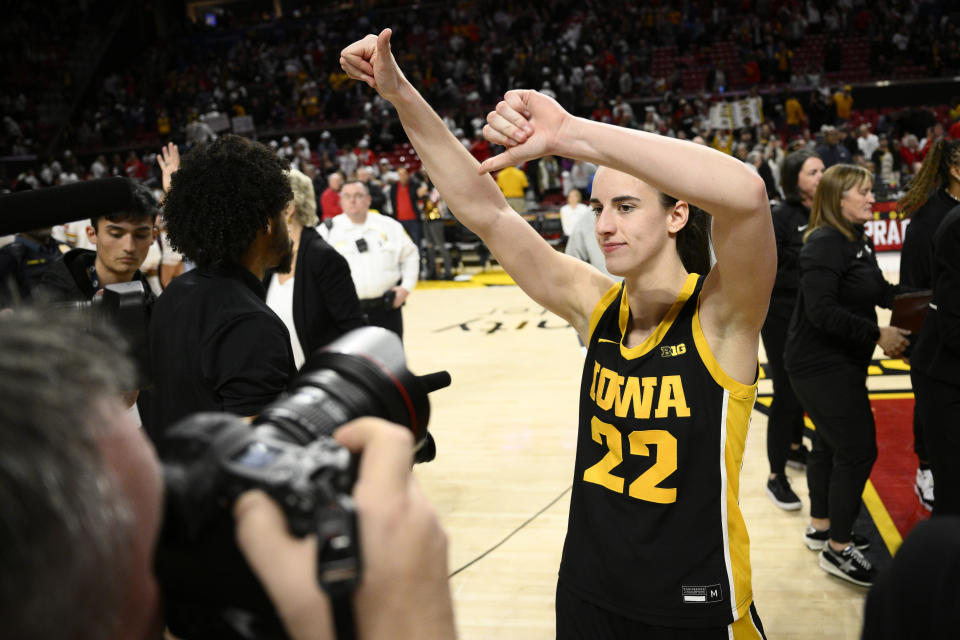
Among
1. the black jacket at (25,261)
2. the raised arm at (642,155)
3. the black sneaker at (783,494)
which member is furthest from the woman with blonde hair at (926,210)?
the black jacket at (25,261)

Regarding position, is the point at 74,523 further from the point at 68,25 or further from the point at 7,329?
the point at 68,25

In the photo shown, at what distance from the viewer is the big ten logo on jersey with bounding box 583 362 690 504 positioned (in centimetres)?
186

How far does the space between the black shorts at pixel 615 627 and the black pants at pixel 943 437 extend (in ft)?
4.52

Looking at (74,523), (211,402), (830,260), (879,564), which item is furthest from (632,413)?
(879,564)

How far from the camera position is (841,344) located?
3.55m

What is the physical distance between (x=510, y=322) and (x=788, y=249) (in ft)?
18.1

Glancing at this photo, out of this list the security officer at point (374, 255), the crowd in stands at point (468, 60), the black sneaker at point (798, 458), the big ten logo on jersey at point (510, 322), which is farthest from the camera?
the crowd in stands at point (468, 60)

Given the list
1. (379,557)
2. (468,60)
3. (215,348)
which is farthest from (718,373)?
(468,60)

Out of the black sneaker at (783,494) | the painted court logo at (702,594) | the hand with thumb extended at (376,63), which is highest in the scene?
the hand with thumb extended at (376,63)

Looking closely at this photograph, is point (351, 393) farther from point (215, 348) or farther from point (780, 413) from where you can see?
point (780, 413)

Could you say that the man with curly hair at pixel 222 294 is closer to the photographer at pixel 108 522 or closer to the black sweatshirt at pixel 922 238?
the photographer at pixel 108 522

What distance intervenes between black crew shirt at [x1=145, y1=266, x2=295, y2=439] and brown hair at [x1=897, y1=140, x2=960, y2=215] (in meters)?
3.43

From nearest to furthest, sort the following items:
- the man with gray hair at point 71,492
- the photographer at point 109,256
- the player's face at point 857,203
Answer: the man with gray hair at point 71,492, the photographer at point 109,256, the player's face at point 857,203

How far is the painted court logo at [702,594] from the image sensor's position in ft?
5.95
